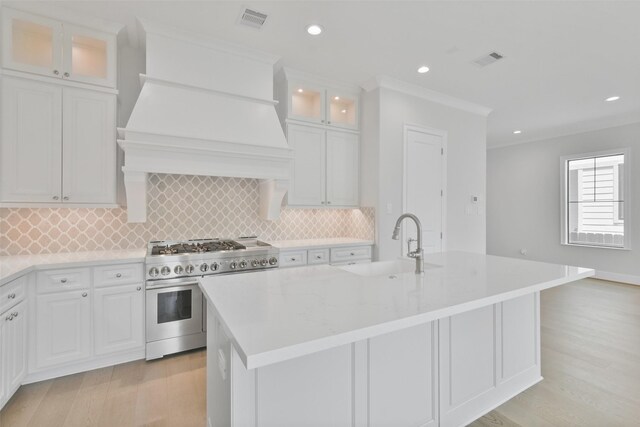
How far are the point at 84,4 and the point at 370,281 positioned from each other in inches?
118

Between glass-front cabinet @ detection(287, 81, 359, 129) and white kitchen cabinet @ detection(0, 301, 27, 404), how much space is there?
111 inches

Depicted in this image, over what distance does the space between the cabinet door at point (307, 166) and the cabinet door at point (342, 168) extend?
11cm

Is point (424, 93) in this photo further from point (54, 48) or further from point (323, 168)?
point (54, 48)

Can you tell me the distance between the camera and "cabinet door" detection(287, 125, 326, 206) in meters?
3.55

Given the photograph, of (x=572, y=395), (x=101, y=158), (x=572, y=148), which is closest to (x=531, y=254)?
(x=572, y=148)

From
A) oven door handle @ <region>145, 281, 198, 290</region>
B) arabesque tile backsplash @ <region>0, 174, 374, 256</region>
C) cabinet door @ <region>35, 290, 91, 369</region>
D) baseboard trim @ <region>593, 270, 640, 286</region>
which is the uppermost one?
arabesque tile backsplash @ <region>0, 174, 374, 256</region>

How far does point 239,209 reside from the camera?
140 inches

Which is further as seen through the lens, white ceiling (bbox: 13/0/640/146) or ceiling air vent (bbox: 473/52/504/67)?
ceiling air vent (bbox: 473/52/504/67)

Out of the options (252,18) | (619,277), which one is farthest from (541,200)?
(252,18)

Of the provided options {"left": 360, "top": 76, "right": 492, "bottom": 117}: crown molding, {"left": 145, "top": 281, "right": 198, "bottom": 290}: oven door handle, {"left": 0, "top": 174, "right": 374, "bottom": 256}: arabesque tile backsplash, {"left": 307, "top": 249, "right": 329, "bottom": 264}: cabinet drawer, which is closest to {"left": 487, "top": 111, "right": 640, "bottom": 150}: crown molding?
{"left": 360, "top": 76, "right": 492, "bottom": 117}: crown molding

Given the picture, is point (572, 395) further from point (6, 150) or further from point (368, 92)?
point (6, 150)

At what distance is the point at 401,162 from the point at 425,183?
50 cm

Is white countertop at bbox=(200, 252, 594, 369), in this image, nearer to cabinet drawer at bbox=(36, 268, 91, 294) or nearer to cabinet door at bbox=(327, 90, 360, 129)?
cabinet drawer at bbox=(36, 268, 91, 294)

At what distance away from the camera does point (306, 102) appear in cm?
384
